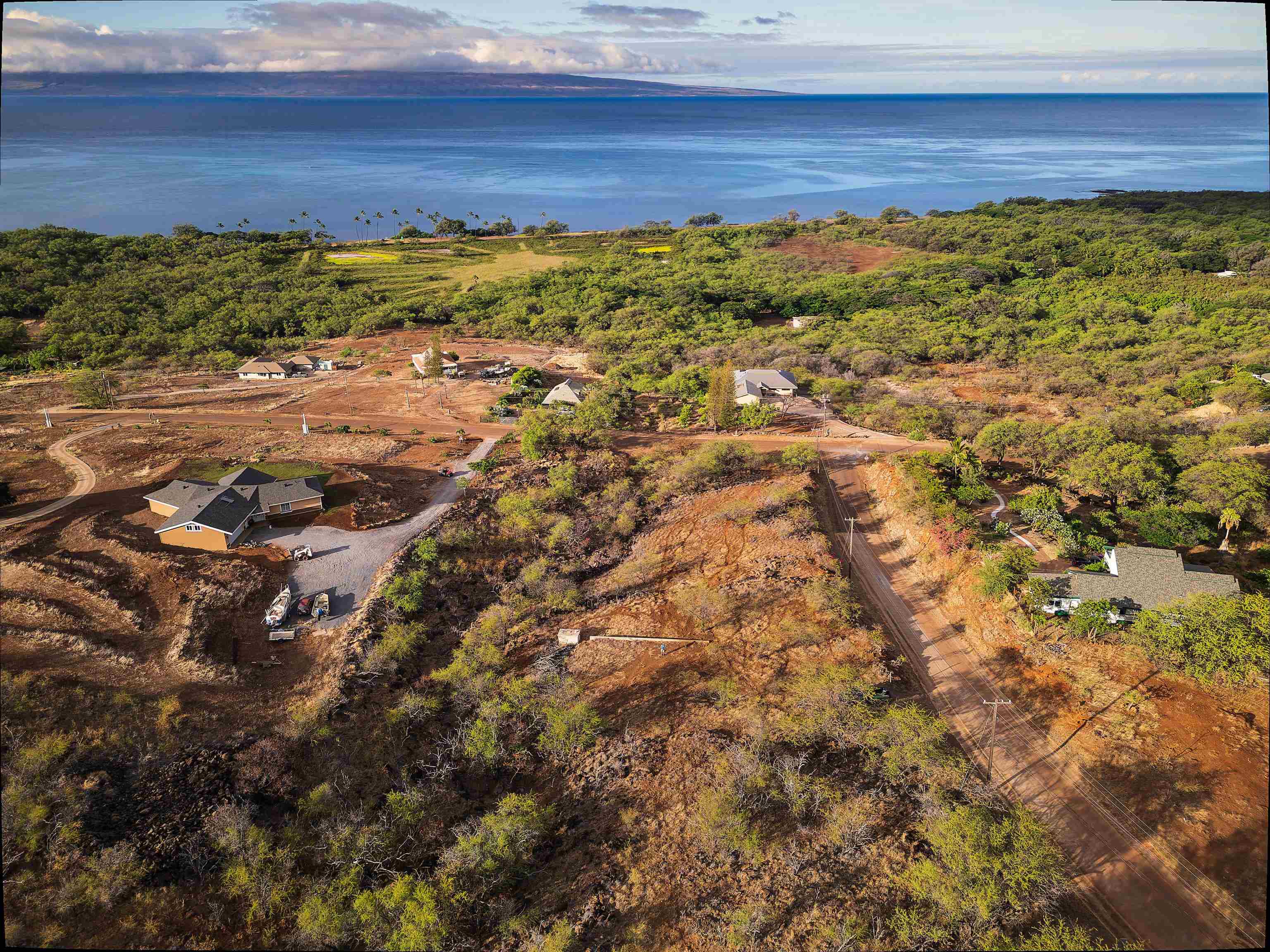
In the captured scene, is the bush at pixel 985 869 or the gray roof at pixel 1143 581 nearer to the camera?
the bush at pixel 985 869

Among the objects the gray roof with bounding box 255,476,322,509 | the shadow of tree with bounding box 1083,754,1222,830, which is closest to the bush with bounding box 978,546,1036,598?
the shadow of tree with bounding box 1083,754,1222,830

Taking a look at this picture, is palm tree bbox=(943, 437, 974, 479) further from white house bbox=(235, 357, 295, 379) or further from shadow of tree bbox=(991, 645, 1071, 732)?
white house bbox=(235, 357, 295, 379)

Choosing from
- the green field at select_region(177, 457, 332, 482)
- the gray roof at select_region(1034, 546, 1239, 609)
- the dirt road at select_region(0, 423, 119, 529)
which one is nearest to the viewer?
the gray roof at select_region(1034, 546, 1239, 609)

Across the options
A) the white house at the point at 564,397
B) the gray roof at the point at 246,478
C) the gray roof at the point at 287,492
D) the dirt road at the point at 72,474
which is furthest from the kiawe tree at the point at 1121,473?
the dirt road at the point at 72,474

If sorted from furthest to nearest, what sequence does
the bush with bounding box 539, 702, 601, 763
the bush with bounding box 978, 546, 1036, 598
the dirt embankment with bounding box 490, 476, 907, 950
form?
the bush with bounding box 978, 546, 1036, 598 < the bush with bounding box 539, 702, 601, 763 < the dirt embankment with bounding box 490, 476, 907, 950

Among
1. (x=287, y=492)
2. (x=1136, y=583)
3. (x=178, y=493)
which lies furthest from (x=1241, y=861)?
(x=178, y=493)

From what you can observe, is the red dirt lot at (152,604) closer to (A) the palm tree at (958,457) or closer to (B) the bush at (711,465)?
(B) the bush at (711,465)

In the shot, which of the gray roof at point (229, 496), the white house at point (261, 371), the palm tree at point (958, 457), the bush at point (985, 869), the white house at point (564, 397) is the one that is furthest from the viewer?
the white house at point (261, 371)
